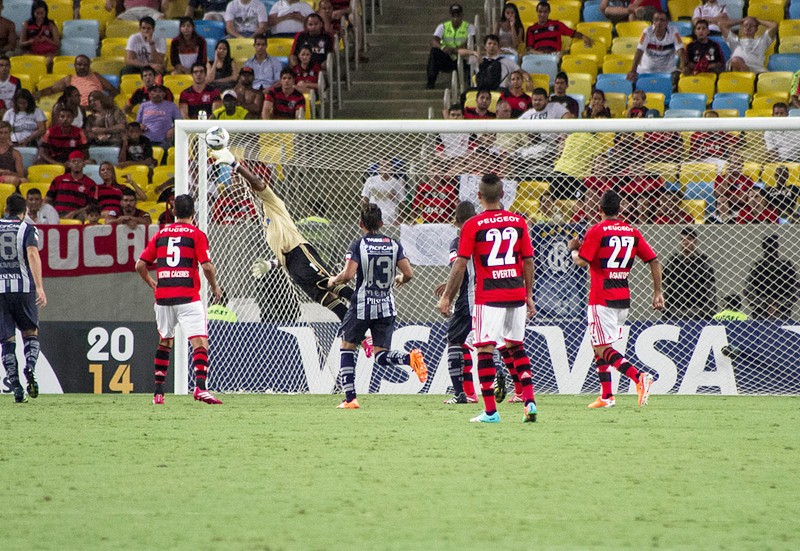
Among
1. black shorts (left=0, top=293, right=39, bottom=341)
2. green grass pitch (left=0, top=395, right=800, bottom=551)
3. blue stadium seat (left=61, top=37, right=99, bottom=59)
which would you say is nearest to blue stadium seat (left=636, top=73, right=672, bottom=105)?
green grass pitch (left=0, top=395, right=800, bottom=551)

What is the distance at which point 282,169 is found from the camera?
13742 millimetres

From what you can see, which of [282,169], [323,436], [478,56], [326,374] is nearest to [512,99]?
[478,56]

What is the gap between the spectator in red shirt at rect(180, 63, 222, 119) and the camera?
55.9 feet

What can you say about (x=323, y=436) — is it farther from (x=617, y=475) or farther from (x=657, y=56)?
(x=657, y=56)

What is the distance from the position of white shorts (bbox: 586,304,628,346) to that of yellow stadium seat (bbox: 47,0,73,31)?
12.9 meters

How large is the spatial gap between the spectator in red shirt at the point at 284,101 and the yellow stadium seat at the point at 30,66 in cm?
462

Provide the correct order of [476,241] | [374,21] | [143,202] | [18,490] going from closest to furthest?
[18,490]
[476,241]
[143,202]
[374,21]

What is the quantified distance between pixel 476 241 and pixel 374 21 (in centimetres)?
1208

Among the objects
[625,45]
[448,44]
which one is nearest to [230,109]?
[448,44]

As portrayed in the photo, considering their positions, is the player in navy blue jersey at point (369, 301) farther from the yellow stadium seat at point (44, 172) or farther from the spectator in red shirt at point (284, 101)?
the yellow stadium seat at point (44, 172)

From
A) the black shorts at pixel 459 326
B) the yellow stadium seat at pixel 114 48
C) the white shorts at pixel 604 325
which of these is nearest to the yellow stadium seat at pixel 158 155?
the yellow stadium seat at pixel 114 48

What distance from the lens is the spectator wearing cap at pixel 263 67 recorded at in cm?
1748

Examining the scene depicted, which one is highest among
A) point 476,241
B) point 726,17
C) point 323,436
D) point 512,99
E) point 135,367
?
point 726,17

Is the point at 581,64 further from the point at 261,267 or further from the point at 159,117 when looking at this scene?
the point at 261,267
